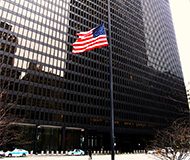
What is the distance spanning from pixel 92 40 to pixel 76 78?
48242 millimetres

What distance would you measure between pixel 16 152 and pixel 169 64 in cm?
10289

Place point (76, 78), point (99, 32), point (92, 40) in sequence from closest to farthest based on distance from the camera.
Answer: point (99, 32), point (92, 40), point (76, 78)

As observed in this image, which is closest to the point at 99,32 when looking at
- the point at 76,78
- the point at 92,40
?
the point at 92,40

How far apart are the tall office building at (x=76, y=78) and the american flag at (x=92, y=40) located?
28.0 metres

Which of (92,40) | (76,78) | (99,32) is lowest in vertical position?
(92,40)

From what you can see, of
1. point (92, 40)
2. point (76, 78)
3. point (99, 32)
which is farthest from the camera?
point (76, 78)

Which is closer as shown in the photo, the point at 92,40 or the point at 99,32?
the point at 99,32

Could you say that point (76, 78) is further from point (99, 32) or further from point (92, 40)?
point (99, 32)

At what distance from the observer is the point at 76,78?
65250 millimetres

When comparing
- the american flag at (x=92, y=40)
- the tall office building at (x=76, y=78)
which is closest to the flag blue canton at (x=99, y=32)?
the american flag at (x=92, y=40)

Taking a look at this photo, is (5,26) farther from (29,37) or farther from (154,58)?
(154,58)

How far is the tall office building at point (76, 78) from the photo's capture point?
5309cm

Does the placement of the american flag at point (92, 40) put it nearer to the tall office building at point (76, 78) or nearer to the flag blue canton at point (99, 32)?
the flag blue canton at point (99, 32)

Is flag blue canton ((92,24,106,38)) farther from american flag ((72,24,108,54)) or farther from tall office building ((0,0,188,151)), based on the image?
tall office building ((0,0,188,151))
